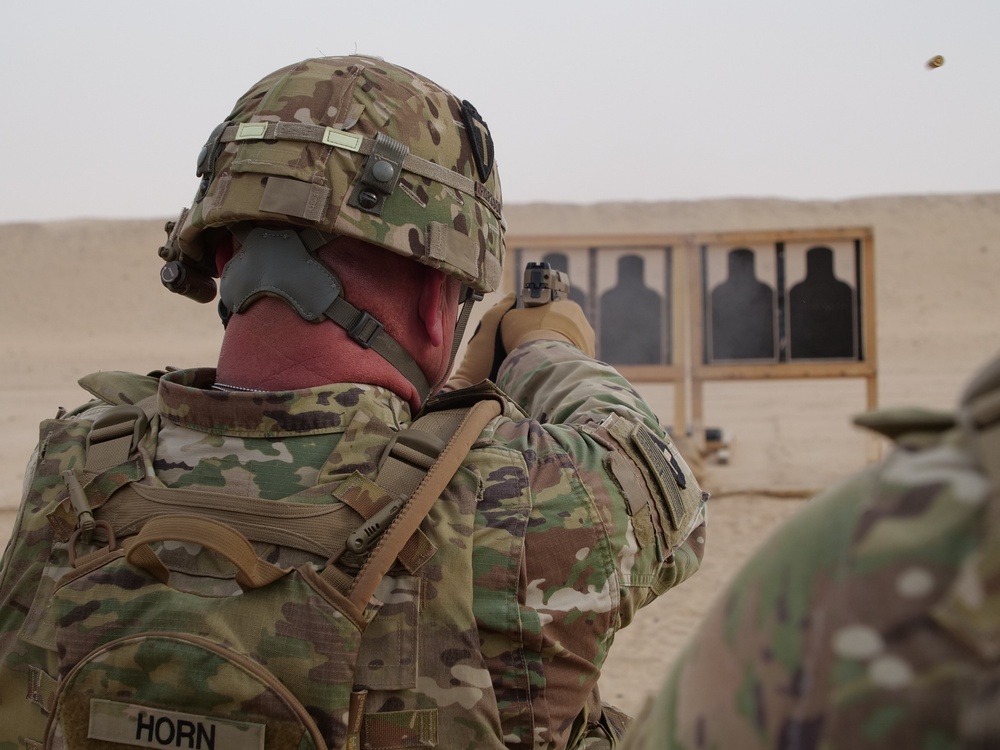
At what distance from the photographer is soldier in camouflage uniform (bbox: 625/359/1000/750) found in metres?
0.45

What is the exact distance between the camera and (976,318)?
23.3m

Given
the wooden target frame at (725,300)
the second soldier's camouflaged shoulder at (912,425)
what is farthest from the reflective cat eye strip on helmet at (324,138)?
the wooden target frame at (725,300)

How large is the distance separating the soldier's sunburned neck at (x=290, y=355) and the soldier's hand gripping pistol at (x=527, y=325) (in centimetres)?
84

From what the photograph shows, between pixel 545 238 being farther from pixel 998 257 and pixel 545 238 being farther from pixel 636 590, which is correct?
pixel 998 257

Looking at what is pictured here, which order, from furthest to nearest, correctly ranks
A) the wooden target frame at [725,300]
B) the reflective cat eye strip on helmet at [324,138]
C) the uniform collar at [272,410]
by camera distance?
1. the wooden target frame at [725,300]
2. the reflective cat eye strip on helmet at [324,138]
3. the uniform collar at [272,410]

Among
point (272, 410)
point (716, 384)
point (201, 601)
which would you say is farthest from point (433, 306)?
point (716, 384)

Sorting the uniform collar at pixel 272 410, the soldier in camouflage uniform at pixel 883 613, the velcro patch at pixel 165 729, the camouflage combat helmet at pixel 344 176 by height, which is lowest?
the velcro patch at pixel 165 729

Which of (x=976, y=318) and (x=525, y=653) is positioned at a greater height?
(x=976, y=318)

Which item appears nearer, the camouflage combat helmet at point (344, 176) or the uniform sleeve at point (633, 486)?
the uniform sleeve at point (633, 486)

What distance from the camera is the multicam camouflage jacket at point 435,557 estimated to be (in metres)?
1.32

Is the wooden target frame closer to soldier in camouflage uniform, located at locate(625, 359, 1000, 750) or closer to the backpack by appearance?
the backpack

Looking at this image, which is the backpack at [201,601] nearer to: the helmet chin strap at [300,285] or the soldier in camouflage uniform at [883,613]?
the helmet chin strap at [300,285]

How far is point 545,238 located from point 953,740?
8.67 metres

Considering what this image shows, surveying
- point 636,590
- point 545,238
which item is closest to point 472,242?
point 636,590
